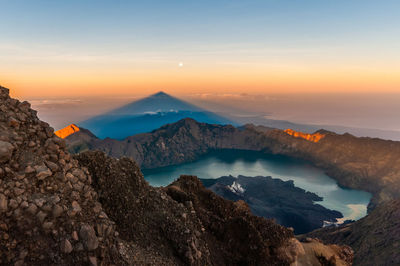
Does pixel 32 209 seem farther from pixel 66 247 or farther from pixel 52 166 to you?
pixel 52 166

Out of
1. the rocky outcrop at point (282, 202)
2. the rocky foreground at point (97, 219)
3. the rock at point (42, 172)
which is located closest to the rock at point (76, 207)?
the rocky foreground at point (97, 219)

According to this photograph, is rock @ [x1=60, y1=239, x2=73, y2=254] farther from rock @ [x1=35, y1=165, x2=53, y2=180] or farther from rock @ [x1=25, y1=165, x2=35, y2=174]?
rock @ [x1=25, y1=165, x2=35, y2=174]

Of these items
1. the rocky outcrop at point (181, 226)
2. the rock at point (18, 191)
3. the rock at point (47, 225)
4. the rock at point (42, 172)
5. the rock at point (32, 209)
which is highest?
the rock at point (42, 172)

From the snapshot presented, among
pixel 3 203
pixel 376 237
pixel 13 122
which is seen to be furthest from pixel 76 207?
pixel 376 237

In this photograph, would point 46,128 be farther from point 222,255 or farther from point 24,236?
point 222,255

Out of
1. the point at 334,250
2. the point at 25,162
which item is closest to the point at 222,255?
the point at 25,162

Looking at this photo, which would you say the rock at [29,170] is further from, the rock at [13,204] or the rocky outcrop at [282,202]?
the rocky outcrop at [282,202]
